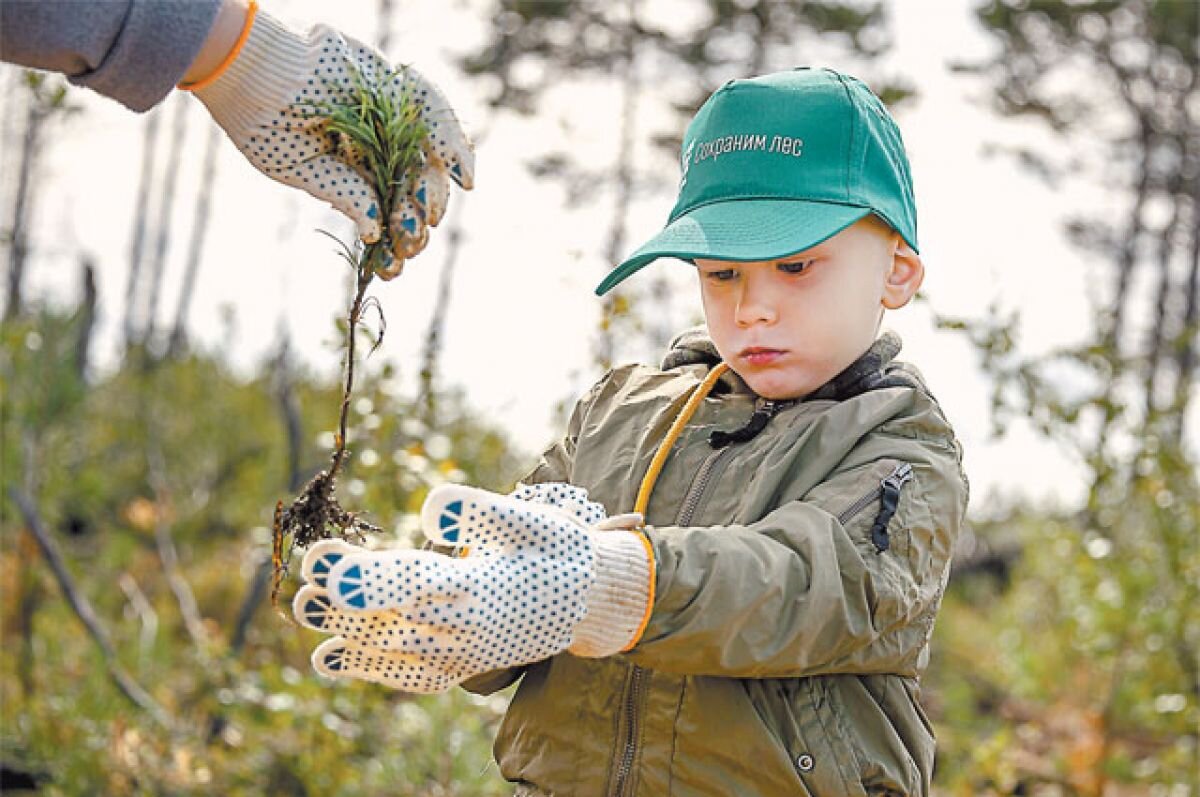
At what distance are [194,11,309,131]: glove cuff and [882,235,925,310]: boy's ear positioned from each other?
0.88 metres

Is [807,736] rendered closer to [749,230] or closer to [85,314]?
[749,230]

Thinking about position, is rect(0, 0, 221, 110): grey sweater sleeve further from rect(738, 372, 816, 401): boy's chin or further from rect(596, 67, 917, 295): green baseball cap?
rect(738, 372, 816, 401): boy's chin

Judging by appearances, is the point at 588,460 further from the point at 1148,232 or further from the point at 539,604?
the point at 1148,232

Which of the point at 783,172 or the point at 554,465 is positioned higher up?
the point at 783,172

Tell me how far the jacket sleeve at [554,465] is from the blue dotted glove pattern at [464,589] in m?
0.52

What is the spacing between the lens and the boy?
1514 mm

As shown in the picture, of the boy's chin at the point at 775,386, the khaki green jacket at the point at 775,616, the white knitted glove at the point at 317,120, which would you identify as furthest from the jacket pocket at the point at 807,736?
the white knitted glove at the point at 317,120

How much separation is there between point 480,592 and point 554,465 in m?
0.75

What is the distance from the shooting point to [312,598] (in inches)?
61.1

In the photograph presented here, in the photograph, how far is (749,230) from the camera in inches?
72.7

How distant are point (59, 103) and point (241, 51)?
2.86 metres

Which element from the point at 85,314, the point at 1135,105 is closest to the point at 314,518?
the point at 85,314

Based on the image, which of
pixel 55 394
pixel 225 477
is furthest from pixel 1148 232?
pixel 55 394

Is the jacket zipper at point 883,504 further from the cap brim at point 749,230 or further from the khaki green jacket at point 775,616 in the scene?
the cap brim at point 749,230
